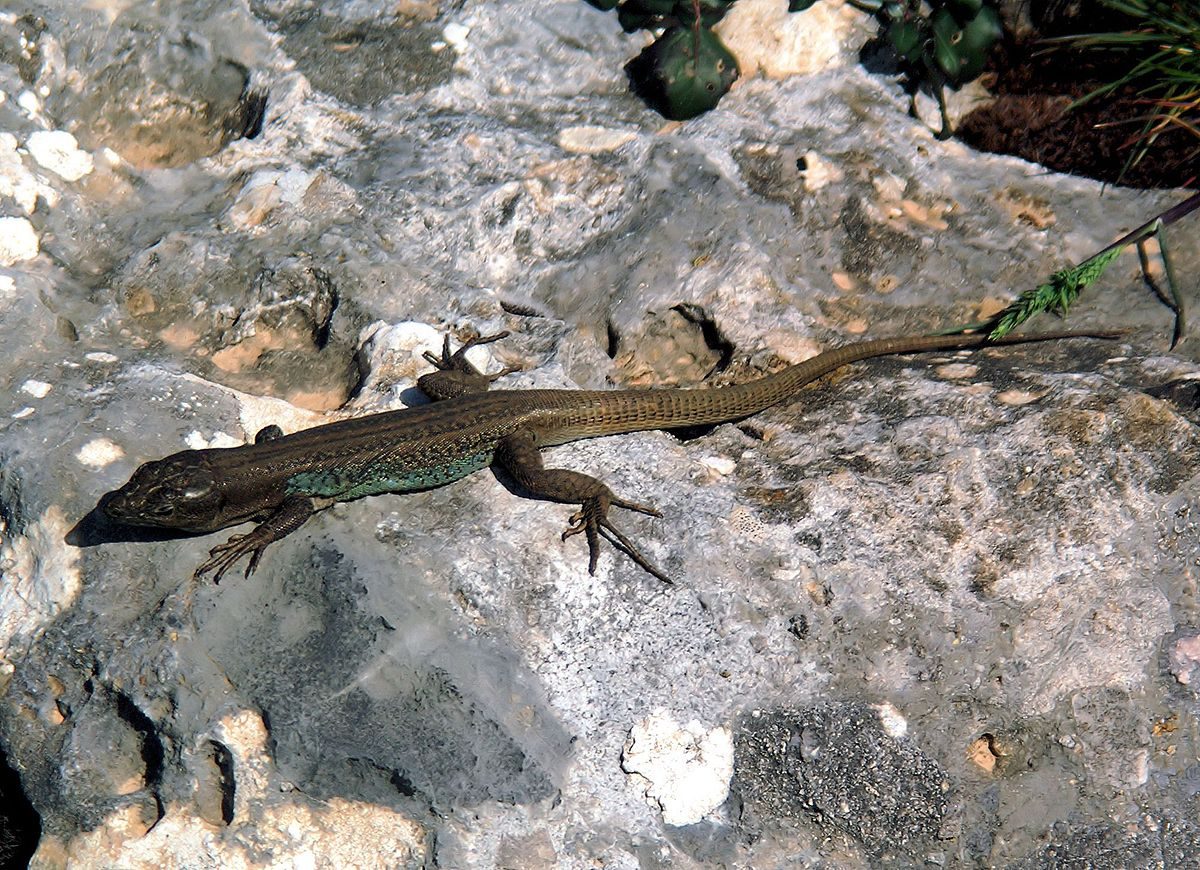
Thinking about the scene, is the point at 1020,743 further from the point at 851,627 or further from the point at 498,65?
the point at 498,65

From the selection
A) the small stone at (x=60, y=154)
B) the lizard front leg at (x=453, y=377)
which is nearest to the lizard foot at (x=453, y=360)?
the lizard front leg at (x=453, y=377)

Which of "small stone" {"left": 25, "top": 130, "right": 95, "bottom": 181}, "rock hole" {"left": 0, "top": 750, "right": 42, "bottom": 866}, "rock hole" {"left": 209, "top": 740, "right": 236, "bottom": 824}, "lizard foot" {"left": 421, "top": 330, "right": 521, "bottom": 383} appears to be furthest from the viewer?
"small stone" {"left": 25, "top": 130, "right": 95, "bottom": 181}

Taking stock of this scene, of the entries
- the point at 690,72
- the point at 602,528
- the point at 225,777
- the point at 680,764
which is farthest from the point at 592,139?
A: the point at 225,777

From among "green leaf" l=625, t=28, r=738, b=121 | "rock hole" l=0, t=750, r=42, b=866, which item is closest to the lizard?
"rock hole" l=0, t=750, r=42, b=866

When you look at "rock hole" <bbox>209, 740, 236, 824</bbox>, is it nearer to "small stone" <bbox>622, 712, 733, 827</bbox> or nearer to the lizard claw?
"small stone" <bbox>622, 712, 733, 827</bbox>

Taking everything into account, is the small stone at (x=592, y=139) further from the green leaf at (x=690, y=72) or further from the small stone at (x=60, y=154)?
the small stone at (x=60, y=154)

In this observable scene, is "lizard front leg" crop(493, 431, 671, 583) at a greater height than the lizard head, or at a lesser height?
lesser

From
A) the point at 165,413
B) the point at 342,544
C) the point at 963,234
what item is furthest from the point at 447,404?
the point at 963,234
